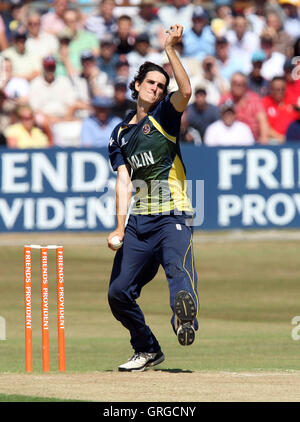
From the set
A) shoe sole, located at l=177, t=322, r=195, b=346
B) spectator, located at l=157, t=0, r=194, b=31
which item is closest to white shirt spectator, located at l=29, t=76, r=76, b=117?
spectator, located at l=157, t=0, r=194, b=31

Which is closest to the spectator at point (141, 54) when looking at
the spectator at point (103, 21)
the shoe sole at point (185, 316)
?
the spectator at point (103, 21)

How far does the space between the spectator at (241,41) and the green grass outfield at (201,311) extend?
4.86 m

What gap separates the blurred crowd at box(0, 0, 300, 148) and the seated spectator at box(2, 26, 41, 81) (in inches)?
0.8

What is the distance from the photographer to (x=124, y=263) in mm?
8578

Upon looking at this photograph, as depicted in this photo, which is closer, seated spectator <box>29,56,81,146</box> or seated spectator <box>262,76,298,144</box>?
seated spectator <box>262,76,298,144</box>

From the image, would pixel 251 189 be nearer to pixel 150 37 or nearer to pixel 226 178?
pixel 226 178

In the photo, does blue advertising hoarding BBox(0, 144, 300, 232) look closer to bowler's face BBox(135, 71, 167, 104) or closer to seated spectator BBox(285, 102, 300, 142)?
seated spectator BBox(285, 102, 300, 142)

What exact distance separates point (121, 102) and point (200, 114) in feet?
4.91

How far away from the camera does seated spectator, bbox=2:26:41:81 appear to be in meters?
20.7

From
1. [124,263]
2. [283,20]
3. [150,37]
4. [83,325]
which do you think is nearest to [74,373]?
[124,263]

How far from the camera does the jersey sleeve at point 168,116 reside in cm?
832

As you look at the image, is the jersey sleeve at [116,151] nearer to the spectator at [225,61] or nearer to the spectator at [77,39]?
the spectator at [77,39]

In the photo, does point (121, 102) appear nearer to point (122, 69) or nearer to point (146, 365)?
point (122, 69)

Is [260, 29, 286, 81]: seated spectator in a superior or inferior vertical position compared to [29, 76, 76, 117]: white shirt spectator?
superior
